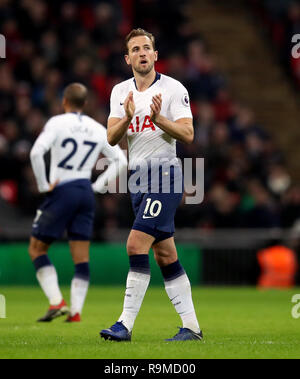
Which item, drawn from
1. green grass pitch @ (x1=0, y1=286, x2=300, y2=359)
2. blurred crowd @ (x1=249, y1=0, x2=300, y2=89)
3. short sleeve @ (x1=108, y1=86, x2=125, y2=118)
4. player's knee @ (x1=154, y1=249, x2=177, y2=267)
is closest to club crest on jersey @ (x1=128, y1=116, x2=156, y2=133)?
short sleeve @ (x1=108, y1=86, x2=125, y2=118)

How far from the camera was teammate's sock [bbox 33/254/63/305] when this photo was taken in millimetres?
10258

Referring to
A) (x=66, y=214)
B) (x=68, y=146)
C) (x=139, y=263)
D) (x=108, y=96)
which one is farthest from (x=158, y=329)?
(x=108, y=96)

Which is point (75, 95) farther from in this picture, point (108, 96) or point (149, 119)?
point (108, 96)

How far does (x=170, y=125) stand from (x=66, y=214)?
10.1 feet

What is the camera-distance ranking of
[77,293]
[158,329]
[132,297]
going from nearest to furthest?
[132,297], [158,329], [77,293]

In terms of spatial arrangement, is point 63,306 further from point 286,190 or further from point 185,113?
point 286,190

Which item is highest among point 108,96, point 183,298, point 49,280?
point 108,96

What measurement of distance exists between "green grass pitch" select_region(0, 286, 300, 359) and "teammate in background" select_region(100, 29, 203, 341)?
0.30 meters

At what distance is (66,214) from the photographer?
10.4m

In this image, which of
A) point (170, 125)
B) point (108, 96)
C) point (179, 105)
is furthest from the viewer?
point (108, 96)

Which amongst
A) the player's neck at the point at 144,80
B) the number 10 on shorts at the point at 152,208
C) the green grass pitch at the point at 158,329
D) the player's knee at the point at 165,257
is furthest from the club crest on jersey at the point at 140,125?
the green grass pitch at the point at 158,329

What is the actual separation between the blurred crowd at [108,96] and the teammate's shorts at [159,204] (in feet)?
30.1

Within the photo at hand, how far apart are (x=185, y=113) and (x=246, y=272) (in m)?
9.91

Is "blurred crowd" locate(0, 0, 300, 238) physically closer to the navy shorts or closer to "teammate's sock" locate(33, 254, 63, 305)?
the navy shorts
